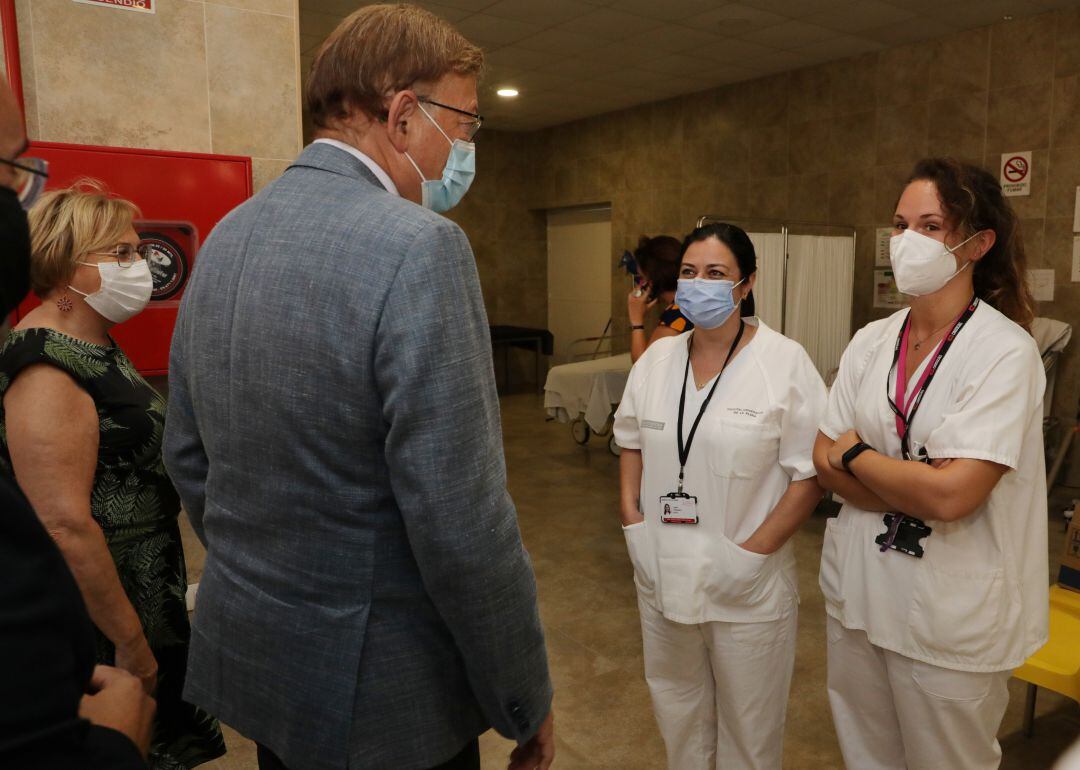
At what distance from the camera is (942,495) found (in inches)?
59.2

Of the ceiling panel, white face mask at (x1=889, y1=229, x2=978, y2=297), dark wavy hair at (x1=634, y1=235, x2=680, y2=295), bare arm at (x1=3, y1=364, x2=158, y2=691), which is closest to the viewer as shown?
bare arm at (x1=3, y1=364, x2=158, y2=691)

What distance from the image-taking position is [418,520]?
3.01 feet

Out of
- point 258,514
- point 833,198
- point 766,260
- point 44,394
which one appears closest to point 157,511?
point 44,394

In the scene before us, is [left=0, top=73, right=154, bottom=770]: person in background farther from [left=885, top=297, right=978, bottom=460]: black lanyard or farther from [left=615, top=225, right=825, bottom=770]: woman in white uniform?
[left=885, top=297, right=978, bottom=460]: black lanyard

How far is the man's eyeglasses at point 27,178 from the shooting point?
69cm

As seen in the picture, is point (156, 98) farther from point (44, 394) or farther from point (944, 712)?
point (944, 712)

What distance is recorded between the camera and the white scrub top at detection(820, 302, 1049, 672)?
1.52m

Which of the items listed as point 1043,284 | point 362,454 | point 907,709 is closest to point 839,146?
point 1043,284

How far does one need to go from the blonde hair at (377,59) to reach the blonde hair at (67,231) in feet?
3.10

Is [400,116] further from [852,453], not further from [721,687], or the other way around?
[721,687]

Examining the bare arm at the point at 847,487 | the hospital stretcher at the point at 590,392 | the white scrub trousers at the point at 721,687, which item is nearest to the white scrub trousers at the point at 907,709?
the white scrub trousers at the point at 721,687

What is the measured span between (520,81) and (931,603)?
645 cm

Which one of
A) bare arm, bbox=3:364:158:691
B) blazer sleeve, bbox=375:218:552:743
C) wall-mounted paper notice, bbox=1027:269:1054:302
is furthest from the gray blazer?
wall-mounted paper notice, bbox=1027:269:1054:302

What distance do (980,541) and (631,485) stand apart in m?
0.83
